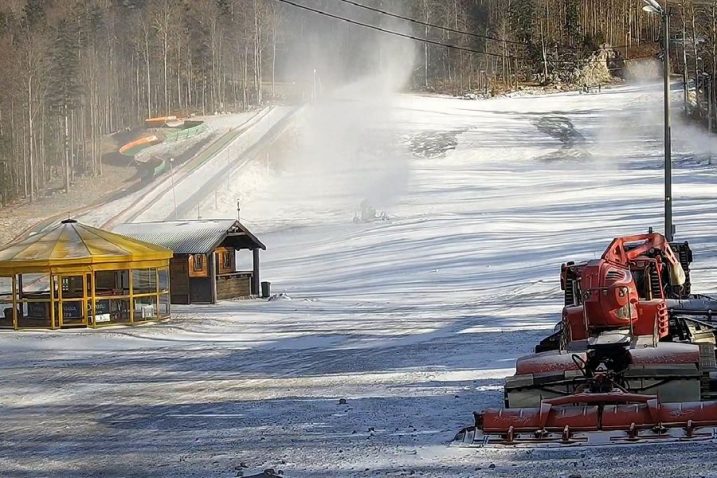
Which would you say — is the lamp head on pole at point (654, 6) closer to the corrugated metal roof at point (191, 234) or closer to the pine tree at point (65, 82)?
the corrugated metal roof at point (191, 234)

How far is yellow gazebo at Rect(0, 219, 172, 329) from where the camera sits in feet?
99.8

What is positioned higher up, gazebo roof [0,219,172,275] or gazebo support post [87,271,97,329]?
gazebo roof [0,219,172,275]

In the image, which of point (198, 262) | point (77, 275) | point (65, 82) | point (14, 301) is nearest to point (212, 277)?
point (198, 262)

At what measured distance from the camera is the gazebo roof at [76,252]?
30312 mm

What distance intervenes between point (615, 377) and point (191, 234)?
29254mm

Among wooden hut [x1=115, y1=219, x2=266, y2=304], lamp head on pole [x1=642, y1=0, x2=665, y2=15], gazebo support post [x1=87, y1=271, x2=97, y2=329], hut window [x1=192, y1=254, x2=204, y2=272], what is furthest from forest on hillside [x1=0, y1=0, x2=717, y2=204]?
lamp head on pole [x1=642, y1=0, x2=665, y2=15]

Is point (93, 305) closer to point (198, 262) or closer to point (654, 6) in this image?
point (198, 262)

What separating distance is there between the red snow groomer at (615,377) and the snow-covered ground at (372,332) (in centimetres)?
40

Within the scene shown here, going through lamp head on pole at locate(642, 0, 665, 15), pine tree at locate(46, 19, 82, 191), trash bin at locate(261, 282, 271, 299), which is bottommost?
trash bin at locate(261, 282, 271, 299)

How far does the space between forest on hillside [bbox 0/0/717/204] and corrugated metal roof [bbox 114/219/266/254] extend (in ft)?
148

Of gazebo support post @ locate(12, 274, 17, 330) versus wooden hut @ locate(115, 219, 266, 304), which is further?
wooden hut @ locate(115, 219, 266, 304)

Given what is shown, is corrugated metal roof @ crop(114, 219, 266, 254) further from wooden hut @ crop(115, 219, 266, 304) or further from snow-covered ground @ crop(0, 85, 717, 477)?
snow-covered ground @ crop(0, 85, 717, 477)

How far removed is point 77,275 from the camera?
30688 millimetres

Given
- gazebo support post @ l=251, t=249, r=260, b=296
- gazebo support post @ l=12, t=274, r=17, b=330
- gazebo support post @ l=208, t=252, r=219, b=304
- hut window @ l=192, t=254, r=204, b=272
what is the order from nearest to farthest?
gazebo support post @ l=12, t=274, r=17, b=330 < gazebo support post @ l=208, t=252, r=219, b=304 < hut window @ l=192, t=254, r=204, b=272 < gazebo support post @ l=251, t=249, r=260, b=296
